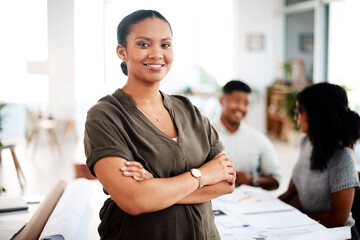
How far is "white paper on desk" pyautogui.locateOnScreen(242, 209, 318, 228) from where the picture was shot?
1.71m

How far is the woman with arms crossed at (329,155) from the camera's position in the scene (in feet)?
6.10

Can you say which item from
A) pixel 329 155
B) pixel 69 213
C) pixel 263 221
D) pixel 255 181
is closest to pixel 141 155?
pixel 69 213

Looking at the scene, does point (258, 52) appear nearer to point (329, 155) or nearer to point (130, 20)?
point (329, 155)

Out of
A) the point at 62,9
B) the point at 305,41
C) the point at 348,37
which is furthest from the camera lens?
the point at 305,41

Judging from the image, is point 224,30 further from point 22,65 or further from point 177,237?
point 177,237

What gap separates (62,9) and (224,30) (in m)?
4.33

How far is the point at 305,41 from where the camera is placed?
7875 mm

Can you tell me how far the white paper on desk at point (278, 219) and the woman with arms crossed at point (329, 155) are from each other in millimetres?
180

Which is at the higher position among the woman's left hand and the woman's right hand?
the woman's left hand

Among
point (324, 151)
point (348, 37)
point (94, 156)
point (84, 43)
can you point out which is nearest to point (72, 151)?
point (84, 43)

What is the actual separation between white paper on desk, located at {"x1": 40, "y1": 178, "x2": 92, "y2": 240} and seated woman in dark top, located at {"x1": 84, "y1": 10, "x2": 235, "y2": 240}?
1.02 ft

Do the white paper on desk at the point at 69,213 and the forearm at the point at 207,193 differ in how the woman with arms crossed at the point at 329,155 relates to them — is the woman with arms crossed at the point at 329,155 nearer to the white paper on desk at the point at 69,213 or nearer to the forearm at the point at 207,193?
the forearm at the point at 207,193

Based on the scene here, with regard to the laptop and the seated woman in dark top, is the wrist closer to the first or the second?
the seated woman in dark top

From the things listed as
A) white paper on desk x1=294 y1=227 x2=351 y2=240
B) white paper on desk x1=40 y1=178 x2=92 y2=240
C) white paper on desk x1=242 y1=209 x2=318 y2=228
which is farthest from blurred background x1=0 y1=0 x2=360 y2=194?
white paper on desk x1=294 y1=227 x2=351 y2=240
